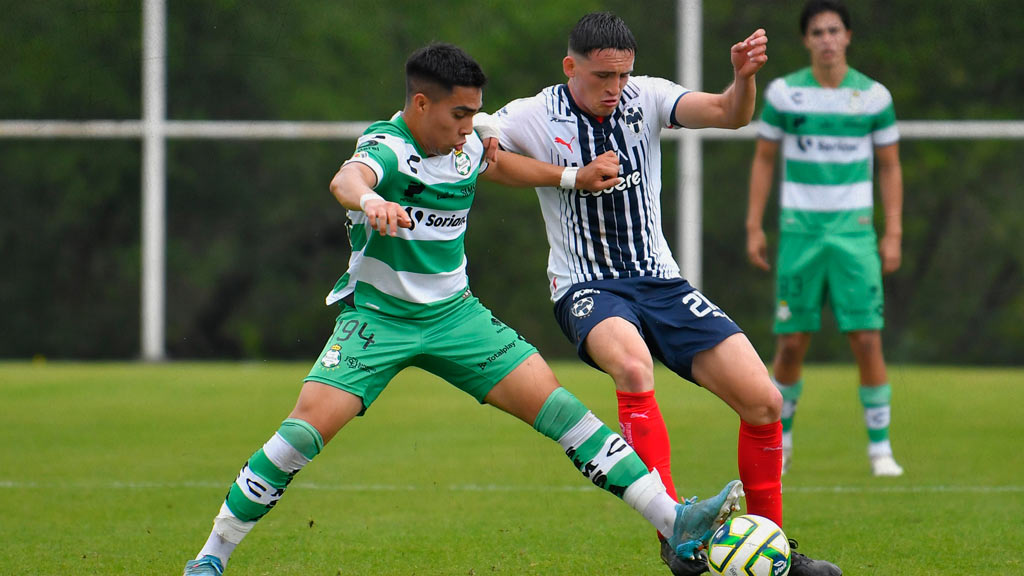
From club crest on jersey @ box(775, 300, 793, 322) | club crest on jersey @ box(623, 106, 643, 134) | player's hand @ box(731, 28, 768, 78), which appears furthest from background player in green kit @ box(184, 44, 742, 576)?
club crest on jersey @ box(775, 300, 793, 322)

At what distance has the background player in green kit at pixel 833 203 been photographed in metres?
6.99

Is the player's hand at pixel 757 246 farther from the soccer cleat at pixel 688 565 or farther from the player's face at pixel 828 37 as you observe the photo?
the soccer cleat at pixel 688 565

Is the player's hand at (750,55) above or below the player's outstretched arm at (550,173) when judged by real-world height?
above

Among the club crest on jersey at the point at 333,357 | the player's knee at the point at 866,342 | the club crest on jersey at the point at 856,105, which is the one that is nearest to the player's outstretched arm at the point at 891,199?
the club crest on jersey at the point at 856,105

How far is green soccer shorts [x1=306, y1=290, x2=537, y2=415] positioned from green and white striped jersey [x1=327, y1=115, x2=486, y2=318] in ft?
0.17

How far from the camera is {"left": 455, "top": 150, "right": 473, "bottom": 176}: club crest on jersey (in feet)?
15.1

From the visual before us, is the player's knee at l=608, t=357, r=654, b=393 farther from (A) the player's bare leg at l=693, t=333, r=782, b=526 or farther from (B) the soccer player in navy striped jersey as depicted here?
(A) the player's bare leg at l=693, t=333, r=782, b=526

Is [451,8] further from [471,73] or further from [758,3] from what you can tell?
[471,73]

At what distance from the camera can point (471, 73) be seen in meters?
4.42

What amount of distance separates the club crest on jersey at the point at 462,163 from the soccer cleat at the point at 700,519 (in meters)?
1.38

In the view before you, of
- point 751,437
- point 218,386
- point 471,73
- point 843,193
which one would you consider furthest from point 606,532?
point 218,386

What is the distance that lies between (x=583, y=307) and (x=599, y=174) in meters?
0.50

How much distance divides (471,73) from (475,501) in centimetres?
254

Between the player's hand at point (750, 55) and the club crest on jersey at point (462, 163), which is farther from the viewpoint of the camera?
the player's hand at point (750, 55)
